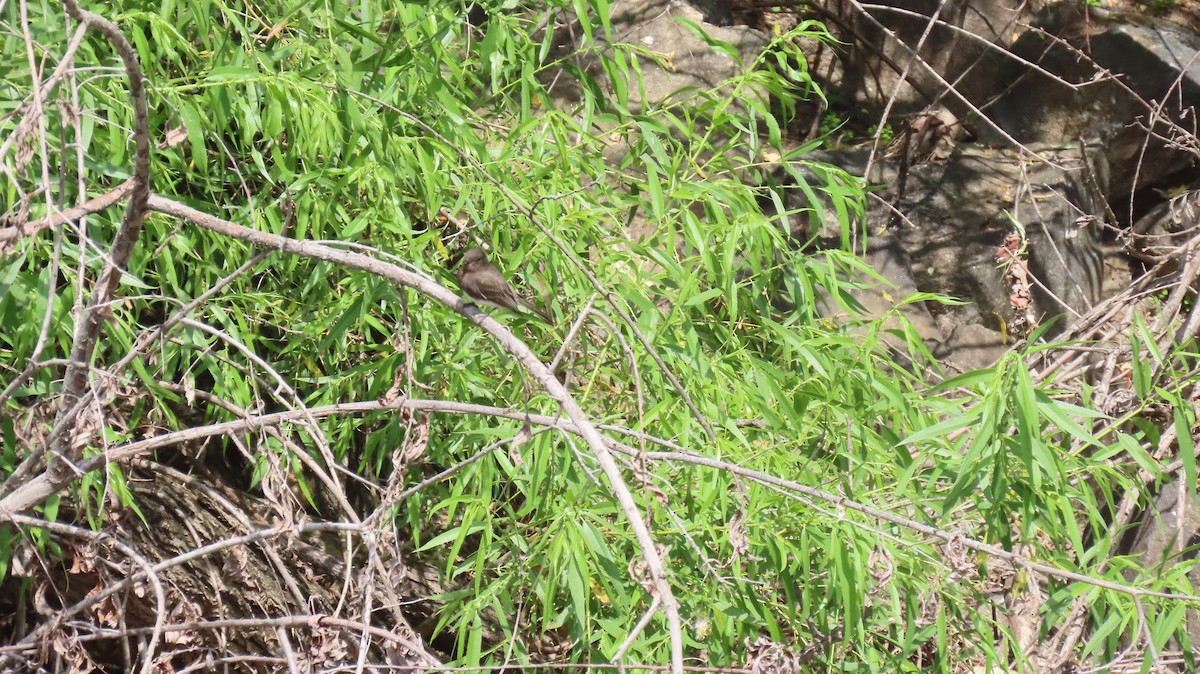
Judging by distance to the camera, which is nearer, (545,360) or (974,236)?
(545,360)

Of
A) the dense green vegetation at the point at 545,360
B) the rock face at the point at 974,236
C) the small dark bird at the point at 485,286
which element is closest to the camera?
the dense green vegetation at the point at 545,360

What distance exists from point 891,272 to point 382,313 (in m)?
4.16

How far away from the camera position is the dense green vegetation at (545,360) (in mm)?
2957

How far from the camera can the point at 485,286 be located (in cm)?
375

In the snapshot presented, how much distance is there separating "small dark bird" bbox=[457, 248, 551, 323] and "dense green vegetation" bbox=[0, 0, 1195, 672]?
0.09 metres

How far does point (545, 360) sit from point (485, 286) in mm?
335

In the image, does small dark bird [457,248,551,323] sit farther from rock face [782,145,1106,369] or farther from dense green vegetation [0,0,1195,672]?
rock face [782,145,1106,369]

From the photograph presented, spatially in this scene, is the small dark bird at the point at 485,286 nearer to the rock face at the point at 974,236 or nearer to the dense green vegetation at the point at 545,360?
the dense green vegetation at the point at 545,360

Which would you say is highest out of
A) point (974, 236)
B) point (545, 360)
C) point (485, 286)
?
point (485, 286)

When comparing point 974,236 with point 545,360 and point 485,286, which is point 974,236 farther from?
point 485,286

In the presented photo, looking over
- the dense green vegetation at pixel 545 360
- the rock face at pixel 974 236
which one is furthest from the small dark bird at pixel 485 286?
the rock face at pixel 974 236

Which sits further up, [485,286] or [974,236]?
[485,286]

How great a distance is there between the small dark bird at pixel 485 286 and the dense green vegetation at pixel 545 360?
9 centimetres

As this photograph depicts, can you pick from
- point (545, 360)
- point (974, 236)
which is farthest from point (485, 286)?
point (974, 236)
